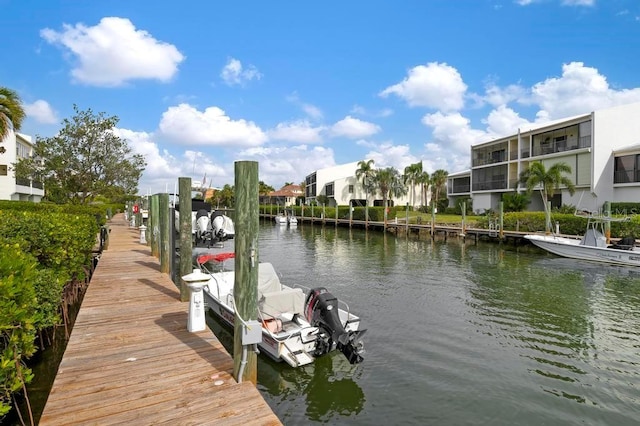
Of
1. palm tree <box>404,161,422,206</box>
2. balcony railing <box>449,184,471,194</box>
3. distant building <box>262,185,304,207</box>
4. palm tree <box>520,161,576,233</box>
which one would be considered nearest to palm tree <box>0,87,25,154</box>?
palm tree <box>520,161,576,233</box>

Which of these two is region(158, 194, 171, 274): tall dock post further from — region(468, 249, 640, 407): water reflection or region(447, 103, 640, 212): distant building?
region(447, 103, 640, 212): distant building

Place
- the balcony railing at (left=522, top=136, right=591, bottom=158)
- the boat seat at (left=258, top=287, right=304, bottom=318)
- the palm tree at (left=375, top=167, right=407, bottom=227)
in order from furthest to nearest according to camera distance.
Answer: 1. the palm tree at (left=375, top=167, right=407, bottom=227)
2. the balcony railing at (left=522, top=136, right=591, bottom=158)
3. the boat seat at (left=258, top=287, right=304, bottom=318)

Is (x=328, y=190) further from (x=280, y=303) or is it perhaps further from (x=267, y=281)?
(x=280, y=303)

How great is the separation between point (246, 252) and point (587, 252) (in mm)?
23672

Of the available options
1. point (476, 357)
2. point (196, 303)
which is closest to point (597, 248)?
point (476, 357)

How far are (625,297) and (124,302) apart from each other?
1687 centimetres

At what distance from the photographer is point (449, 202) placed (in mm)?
60688

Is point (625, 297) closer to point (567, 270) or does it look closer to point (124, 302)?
point (567, 270)

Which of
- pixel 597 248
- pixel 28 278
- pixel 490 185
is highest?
pixel 490 185

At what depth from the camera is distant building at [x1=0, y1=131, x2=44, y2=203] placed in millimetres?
38625

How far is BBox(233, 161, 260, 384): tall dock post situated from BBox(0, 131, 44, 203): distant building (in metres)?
38.7

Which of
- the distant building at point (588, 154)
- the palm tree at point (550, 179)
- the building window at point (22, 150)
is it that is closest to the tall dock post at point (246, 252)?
the distant building at point (588, 154)

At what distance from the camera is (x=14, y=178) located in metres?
38.4

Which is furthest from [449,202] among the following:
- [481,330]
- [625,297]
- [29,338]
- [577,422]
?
[29,338]
